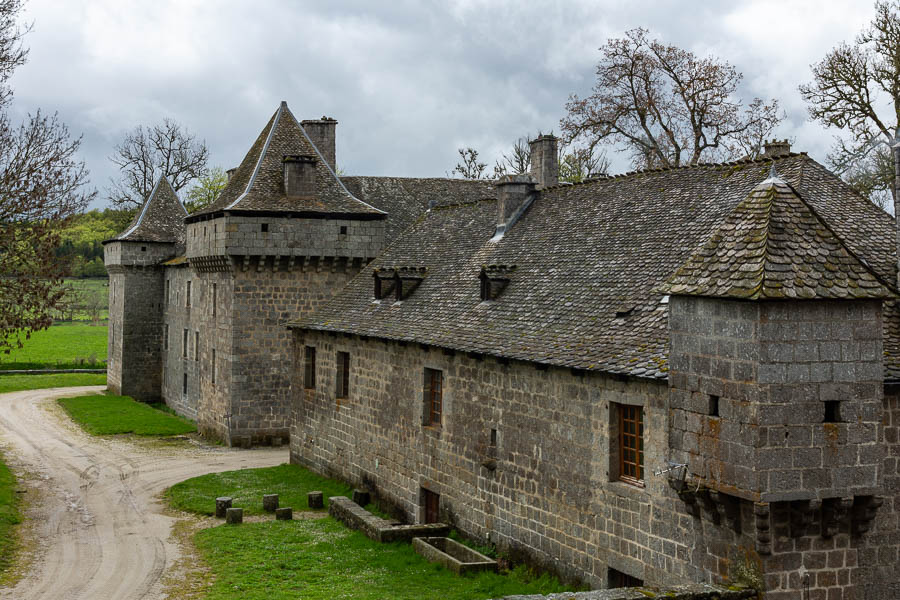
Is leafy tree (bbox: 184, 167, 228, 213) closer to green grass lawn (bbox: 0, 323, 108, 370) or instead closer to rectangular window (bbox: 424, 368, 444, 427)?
green grass lawn (bbox: 0, 323, 108, 370)

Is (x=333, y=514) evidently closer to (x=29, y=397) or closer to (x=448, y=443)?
(x=448, y=443)

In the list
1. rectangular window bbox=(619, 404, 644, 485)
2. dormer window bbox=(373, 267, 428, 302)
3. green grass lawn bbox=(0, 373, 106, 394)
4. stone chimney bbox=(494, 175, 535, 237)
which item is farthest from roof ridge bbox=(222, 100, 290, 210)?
green grass lawn bbox=(0, 373, 106, 394)

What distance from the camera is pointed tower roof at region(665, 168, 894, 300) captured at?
10727mm

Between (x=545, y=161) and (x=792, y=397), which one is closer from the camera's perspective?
(x=792, y=397)

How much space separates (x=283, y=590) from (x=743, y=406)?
7.89 meters

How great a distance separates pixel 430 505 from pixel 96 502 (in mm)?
8510

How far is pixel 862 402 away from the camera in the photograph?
10945mm

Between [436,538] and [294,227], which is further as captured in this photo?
[294,227]

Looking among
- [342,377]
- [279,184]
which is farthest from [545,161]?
[279,184]

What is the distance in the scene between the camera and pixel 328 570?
51.9 feet

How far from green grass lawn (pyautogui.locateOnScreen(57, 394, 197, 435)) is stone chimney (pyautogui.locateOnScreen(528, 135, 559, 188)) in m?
15.7

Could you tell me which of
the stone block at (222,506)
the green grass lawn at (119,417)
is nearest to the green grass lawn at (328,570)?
the stone block at (222,506)

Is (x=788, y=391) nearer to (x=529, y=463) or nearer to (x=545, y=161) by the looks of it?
(x=529, y=463)

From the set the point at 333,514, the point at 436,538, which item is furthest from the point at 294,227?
the point at 436,538
